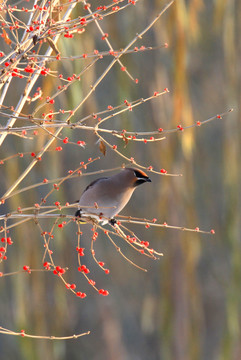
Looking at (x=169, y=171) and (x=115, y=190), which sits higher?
(x=169, y=171)

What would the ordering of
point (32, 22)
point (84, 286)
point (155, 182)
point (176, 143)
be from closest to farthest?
1. point (32, 22)
2. point (176, 143)
3. point (155, 182)
4. point (84, 286)

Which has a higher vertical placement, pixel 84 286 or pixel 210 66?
pixel 210 66

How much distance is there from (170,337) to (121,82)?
146 cm

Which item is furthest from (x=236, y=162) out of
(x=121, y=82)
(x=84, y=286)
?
(x=84, y=286)

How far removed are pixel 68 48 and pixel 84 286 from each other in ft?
15.2

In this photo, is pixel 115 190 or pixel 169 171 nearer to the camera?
pixel 115 190

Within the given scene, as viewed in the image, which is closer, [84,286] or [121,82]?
[121,82]

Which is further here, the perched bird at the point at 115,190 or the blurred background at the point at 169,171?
the blurred background at the point at 169,171

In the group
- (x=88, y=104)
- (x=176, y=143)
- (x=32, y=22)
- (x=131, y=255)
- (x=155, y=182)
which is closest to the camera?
(x=32, y=22)

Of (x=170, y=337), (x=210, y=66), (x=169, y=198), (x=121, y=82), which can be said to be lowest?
(x=170, y=337)

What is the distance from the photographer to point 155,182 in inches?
271

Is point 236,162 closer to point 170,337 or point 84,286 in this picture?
point 170,337

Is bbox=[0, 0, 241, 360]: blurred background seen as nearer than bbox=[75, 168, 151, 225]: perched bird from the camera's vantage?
No

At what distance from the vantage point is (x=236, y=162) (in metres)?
4.47
